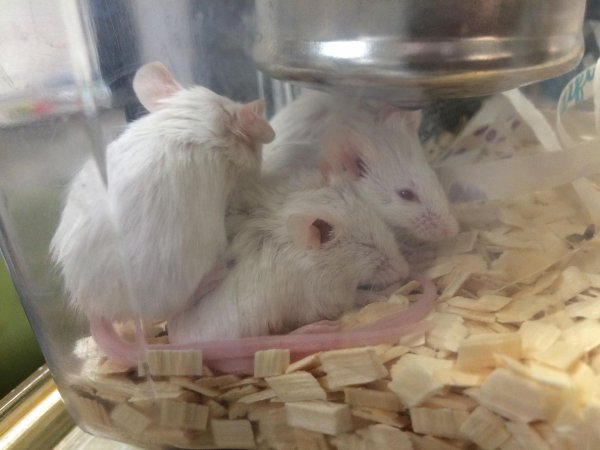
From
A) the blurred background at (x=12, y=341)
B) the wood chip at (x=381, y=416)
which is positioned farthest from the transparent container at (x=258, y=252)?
the blurred background at (x=12, y=341)

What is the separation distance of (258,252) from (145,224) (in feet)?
0.33

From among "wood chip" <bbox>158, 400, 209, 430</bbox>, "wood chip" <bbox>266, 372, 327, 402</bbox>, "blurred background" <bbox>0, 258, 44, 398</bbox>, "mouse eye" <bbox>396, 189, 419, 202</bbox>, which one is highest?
"mouse eye" <bbox>396, 189, 419, 202</bbox>

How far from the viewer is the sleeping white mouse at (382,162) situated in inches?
23.1

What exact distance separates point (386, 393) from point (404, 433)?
0.03 meters

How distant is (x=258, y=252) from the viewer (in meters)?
0.55

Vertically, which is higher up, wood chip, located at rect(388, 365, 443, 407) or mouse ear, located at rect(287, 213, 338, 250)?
mouse ear, located at rect(287, 213, 338, 250)

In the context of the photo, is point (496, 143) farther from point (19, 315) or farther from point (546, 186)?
point (19, 315)

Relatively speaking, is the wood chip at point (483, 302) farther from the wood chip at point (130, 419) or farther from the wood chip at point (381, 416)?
the wood chip at point (130, 419)

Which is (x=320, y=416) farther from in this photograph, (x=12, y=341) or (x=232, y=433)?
(x=12, y=341)

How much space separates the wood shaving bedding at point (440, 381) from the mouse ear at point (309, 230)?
0.07m

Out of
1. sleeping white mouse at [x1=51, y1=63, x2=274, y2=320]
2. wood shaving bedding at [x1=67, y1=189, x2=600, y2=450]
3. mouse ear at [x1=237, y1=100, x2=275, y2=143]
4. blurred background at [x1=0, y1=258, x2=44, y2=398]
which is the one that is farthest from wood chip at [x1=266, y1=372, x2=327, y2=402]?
blurred background at [x1=0, y1=258, x2=44, y2=398]

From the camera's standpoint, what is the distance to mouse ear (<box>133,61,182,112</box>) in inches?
21.5

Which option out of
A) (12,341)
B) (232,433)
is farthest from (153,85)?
(12,341)

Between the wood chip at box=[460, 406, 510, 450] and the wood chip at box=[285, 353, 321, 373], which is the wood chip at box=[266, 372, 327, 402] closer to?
the wood chip at box=[285, 353, 321, 373]
